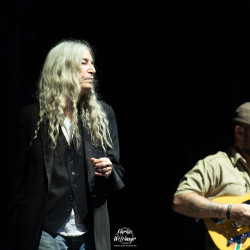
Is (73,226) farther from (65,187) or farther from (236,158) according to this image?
(236,158)

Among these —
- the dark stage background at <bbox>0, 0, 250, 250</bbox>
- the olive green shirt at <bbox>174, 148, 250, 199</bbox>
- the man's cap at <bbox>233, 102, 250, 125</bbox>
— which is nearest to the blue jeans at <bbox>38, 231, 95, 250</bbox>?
the olive green shirt at <bbox>174, 148, 250, 199</bbox>

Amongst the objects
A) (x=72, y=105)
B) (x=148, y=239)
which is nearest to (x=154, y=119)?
(x=148, y=239)

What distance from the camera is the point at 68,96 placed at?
337 cm

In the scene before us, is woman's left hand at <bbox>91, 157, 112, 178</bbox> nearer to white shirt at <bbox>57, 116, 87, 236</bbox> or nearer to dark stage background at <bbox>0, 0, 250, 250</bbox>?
white shirt at <bbox>57, 116, 87, 236</bbox>

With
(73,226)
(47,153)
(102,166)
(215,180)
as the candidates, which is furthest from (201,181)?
(47,153)

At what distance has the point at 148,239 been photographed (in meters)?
4.88

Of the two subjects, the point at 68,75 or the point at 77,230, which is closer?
the point at 77,230

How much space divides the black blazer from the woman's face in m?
0.31

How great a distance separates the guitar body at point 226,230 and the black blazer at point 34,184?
69 centimetres

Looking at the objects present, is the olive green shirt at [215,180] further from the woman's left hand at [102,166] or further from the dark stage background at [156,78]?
the dark stage background at [156,78]

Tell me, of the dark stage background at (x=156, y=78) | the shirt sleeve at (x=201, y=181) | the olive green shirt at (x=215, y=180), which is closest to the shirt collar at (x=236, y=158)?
the olive green shirt at (x=215, y=180)

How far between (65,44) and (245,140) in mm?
1327

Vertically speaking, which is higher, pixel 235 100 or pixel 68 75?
pixel 68 75

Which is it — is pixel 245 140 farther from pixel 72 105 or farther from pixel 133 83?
pixel 133 83
